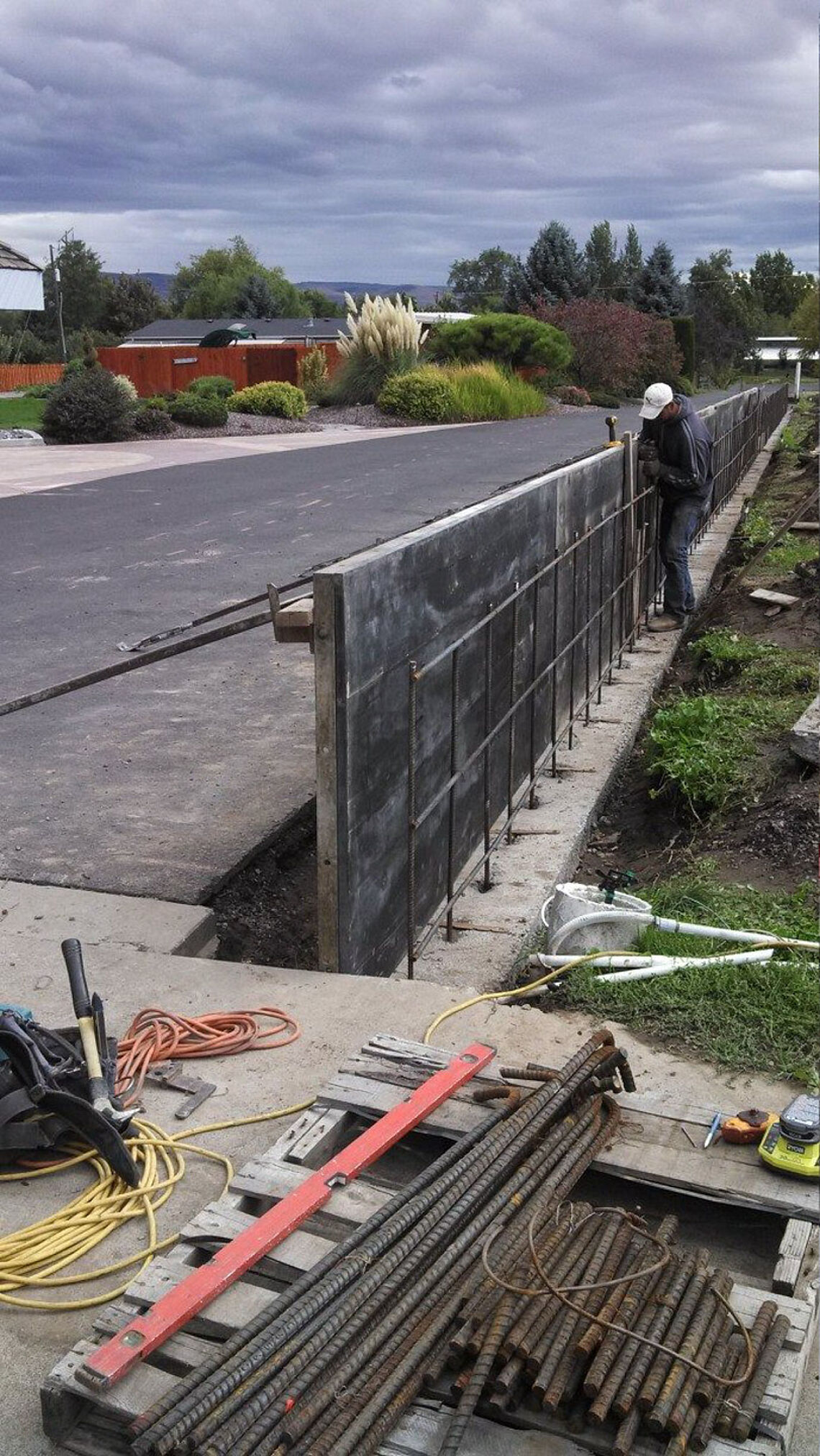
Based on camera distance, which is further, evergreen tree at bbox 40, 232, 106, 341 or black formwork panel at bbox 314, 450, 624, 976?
evergreen tree at bbox 40, 232, 106, 341

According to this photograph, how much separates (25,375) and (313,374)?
25.5 metres

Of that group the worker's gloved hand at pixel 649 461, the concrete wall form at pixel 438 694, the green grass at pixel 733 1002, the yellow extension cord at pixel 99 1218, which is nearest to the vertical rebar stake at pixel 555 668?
the concrete wall form at pixel 438 694

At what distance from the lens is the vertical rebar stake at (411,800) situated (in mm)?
4789

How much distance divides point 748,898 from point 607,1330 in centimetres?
337

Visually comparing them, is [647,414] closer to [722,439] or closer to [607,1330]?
[722,439]

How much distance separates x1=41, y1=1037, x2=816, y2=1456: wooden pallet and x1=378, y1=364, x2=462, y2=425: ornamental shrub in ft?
96.7

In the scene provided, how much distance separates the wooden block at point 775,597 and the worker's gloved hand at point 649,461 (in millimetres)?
1380

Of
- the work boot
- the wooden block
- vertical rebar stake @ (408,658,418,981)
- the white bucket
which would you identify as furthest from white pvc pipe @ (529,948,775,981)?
the work boot

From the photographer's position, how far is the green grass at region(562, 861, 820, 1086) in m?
4.05

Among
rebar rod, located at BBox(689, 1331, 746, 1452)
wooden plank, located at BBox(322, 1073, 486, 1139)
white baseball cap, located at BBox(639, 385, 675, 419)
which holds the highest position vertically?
white baseball cap, located at BBox(639, 385, 675, 419)

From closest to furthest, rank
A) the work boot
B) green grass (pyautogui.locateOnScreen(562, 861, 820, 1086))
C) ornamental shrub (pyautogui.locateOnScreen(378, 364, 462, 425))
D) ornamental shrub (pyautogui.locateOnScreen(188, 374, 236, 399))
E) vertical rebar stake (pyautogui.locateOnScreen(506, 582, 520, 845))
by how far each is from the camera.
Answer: green grass (pyautogui.locateOnScreen(562, 861, 820, 1086)) < vertical rebar stake (pyautogui.locateOnScreen(506, 582, 520, 845)) < the work boot < ornamental shrub (pyautogui.locateOnScreen(378, 364, 462, 425)) < ornamental shrub (pyautogui.locateOnScreen(188, 374, 236, 399))

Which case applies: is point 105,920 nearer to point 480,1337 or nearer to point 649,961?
point 649,961

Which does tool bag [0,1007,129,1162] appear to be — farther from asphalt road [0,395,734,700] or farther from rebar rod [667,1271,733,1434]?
asphalt road [0,395,734,700]

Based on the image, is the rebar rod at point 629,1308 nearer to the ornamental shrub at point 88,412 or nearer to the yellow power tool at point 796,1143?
the yellow power tool at point 796,1143
